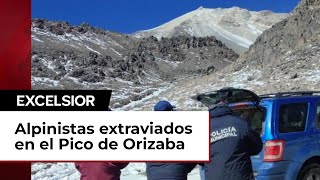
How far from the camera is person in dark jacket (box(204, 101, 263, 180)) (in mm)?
4974

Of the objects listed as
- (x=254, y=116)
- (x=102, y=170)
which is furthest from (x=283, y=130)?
(x=102, y=170)

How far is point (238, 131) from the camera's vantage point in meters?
4.95

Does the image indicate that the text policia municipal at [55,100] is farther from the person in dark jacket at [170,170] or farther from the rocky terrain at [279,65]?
the rocky terrain at [279,65]

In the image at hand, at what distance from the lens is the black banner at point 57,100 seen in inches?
154

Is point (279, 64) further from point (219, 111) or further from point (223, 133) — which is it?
point (223, 133)

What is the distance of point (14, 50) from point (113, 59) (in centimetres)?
10966

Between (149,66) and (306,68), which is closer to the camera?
(306,68)

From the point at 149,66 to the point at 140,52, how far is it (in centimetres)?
1098

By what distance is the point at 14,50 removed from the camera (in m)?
3.80

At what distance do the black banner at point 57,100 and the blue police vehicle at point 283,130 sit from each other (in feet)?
10.4

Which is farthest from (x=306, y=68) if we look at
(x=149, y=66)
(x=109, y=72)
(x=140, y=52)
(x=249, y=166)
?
(x=140, y=52)

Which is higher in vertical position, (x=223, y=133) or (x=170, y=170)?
(x=223, y=133)

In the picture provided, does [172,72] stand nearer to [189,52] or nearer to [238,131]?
[189,52]

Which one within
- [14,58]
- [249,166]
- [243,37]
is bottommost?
[249,166]
